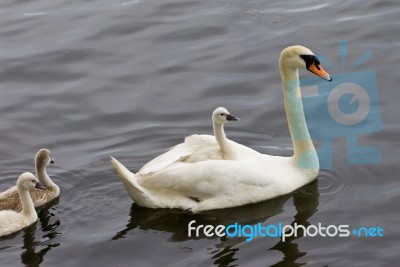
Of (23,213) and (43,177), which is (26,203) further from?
(43,177)

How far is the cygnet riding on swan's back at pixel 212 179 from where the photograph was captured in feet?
35.4

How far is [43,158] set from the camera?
1153 centimetres

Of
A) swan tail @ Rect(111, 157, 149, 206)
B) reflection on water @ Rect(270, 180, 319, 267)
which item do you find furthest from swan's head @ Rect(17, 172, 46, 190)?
reflection on water @ Rect(270, 180, 319, 267)

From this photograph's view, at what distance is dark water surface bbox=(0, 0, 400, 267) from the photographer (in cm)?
1022

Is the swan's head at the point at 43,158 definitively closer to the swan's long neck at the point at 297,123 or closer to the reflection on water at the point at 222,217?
the reflection on water at the point at 222,217

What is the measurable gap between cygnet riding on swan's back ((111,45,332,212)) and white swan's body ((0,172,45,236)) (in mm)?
978

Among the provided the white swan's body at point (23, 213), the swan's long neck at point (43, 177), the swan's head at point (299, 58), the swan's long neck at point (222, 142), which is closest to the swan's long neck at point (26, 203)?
the white swan's body at point (23, 213)

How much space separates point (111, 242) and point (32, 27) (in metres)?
7.71

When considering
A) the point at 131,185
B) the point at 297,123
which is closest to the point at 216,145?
the point at 297,123

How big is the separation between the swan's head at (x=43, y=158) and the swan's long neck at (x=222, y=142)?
1962 millimetres

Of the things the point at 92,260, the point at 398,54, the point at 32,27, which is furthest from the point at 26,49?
the point at 92,260

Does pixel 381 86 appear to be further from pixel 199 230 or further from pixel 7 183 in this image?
pixel 7 183

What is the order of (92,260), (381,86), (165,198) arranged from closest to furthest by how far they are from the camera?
1. (92,260)
2. (165,198)
3. (381,86)

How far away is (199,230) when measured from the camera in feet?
34.6
